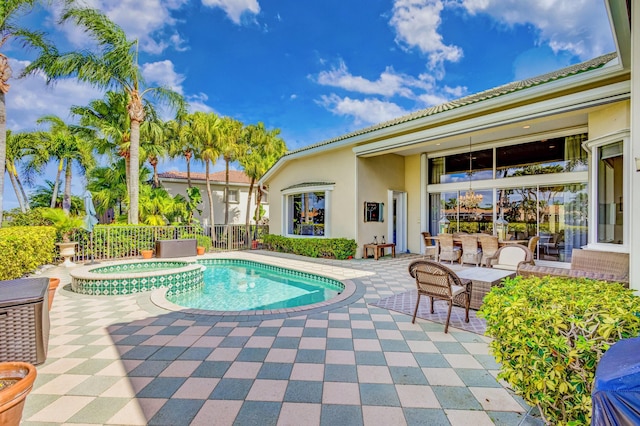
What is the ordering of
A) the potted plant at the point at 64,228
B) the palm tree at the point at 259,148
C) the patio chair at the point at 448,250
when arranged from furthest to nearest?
the palm tree at the point at 259,148 < the potted plant at the point at 64,228 < the patio chair at the point at 448,250

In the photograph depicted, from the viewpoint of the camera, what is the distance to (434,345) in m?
3.93

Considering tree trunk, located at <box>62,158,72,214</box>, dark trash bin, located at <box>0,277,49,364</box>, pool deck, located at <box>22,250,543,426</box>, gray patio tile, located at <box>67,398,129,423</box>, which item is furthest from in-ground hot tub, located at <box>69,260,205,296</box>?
tree trunk, located at <box>62,158,72,214</box>

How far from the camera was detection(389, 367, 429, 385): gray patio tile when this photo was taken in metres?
3.03

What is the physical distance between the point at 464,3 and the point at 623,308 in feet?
41.8

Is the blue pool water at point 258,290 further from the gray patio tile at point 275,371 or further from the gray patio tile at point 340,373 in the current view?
the gray patio tile at point 340,373

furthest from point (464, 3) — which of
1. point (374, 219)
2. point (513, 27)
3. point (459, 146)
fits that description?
point (374, 219)

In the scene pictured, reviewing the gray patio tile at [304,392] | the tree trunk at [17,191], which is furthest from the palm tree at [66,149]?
the gray patio tile at [304,392]

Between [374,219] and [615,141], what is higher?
[615,141]

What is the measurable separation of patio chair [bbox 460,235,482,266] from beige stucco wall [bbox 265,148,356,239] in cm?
389

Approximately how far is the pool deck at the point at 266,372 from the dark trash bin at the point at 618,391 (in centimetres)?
137

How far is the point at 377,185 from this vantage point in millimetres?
12164

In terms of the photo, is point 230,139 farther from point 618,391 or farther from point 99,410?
point 618,391

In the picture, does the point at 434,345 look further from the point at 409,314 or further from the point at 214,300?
the point at 214,300

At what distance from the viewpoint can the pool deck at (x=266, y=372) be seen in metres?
2.53
